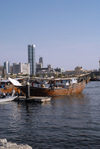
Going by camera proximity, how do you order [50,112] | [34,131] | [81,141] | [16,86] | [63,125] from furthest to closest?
[16,86]
[50,112]
[63,125]
[34,131]
[81,141]

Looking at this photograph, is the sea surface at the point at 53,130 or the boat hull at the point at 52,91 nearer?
the sea surface at the point at 53,130

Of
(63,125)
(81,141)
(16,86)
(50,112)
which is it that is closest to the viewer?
(81,141)

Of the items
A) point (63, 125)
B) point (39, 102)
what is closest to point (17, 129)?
point (63, 125)

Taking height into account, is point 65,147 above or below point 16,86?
below

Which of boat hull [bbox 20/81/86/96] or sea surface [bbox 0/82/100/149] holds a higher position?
boat hull [bbox 20/81/86/96]

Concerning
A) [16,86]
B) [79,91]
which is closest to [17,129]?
[16,86]

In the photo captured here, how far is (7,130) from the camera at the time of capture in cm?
2514

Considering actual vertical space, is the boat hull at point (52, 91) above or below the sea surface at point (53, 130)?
above

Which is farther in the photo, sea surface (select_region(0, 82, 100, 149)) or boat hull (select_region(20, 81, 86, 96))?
boat hull (select_region(20, 81, 86, 96))

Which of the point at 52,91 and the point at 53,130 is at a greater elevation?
the point at 52,91

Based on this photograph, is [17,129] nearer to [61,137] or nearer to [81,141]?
[61,137]

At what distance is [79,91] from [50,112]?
1435 inches

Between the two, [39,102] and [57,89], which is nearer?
[39,102]

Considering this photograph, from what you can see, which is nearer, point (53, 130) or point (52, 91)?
point (53, 130)
